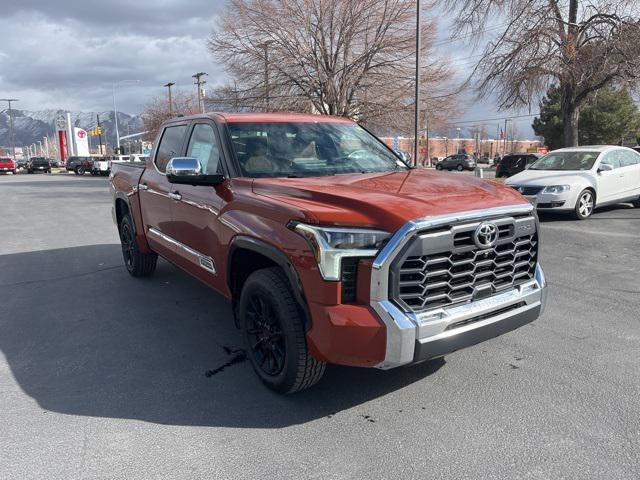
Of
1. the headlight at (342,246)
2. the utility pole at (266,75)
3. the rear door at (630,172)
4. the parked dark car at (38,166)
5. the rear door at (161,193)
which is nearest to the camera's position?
the headlight at (342,246)

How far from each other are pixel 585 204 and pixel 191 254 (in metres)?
8.99

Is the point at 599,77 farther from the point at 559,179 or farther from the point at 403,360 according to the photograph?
the point at 403,360

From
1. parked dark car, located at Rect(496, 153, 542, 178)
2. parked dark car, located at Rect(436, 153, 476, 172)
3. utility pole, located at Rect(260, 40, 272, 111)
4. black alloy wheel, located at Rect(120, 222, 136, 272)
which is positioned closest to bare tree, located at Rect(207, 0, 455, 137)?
utility pole, located at Rect(260, 40, 272, 111)

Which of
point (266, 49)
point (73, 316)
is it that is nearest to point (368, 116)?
point (266, 49)

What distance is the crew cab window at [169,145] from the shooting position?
512 cm

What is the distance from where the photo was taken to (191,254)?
4605 millimetres

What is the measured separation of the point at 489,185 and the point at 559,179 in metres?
7.87

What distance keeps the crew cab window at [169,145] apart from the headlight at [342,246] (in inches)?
106

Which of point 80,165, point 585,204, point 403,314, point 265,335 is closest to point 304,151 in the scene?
point 265,335

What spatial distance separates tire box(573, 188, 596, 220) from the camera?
34.5 feet

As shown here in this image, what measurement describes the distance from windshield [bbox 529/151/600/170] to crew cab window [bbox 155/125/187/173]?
905 centimetres

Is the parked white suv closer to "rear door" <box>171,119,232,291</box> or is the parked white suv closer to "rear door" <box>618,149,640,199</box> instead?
"rear door" <box>618,149,640,199</box>

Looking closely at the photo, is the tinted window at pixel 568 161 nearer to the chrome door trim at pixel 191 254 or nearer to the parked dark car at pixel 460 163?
the chrome door trim at pixel 191 254

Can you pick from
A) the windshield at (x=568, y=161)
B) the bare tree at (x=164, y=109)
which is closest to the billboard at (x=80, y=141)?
the bare tree at (x=164, y=109)
